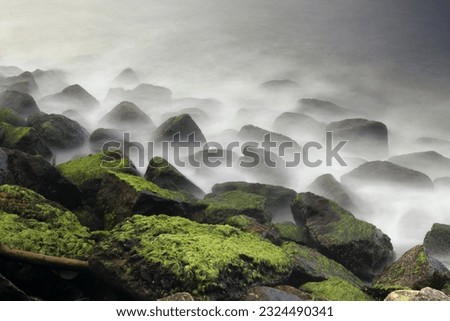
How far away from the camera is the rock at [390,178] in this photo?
7.64 metres

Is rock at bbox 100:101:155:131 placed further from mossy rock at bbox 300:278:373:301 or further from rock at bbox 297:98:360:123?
mossy rock at bbox 300:278:373:301

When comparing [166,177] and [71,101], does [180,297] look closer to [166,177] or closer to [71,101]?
[166,177]

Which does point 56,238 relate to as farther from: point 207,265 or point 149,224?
point 207,265

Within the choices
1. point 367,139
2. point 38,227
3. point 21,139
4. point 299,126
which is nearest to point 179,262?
point 38,227

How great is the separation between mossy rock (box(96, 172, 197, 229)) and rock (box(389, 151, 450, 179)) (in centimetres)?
641

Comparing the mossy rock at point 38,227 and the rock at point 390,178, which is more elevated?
the mossy rock at point 38,227

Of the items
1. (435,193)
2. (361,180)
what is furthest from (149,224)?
(435,193)

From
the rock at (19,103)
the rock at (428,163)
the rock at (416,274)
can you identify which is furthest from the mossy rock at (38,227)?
the rock at (428,163)

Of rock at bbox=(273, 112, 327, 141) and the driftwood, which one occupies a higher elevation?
the driftwood

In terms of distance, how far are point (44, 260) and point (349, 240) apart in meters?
2.93

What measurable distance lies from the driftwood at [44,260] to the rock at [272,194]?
3070 mm

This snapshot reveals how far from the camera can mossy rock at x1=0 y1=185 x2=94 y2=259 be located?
10.3ft

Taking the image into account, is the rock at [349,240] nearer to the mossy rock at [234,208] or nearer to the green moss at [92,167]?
the mossy rock at [234,208]

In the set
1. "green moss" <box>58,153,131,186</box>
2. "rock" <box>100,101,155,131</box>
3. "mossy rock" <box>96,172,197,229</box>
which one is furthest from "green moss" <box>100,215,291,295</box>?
"rock" <box>100,101,155,131</box>
